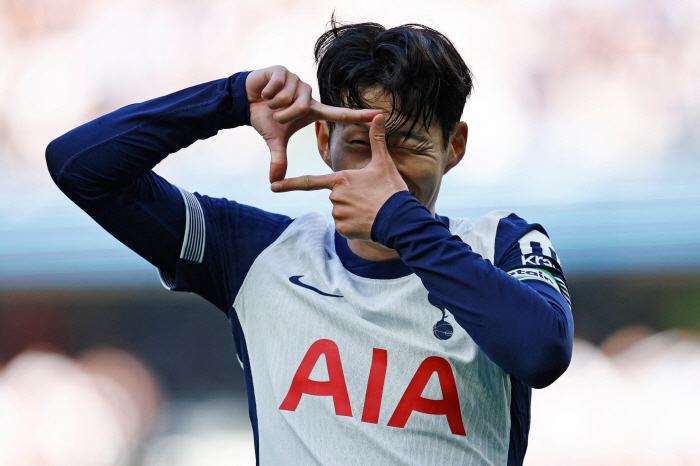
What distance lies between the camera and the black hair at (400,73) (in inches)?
43.1

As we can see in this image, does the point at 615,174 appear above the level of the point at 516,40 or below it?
below

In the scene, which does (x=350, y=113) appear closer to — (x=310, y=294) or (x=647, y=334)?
(x=310, y=294)

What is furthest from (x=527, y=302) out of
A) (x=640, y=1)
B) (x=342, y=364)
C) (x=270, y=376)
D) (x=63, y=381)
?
(x=640, y=1)

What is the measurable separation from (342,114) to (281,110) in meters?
0.10

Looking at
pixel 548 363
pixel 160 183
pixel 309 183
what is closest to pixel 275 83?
pixel 309 183

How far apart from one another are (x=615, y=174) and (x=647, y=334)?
0.71 metres

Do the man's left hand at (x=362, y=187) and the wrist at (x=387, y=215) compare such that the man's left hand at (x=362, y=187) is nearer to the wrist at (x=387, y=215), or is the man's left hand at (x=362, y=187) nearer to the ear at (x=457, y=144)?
the wrist at (x=387, y=215)

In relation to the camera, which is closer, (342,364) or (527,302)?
(527,302)

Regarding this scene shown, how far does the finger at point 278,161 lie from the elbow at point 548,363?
0.47 meters

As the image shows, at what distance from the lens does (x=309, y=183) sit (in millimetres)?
981

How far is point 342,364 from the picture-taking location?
1.04 metres

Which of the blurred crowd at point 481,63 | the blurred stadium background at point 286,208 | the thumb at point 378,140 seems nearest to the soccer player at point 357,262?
the thumb at point 378,140

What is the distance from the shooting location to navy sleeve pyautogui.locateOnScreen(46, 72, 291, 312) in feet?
3.39

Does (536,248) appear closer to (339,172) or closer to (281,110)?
(339,172)
